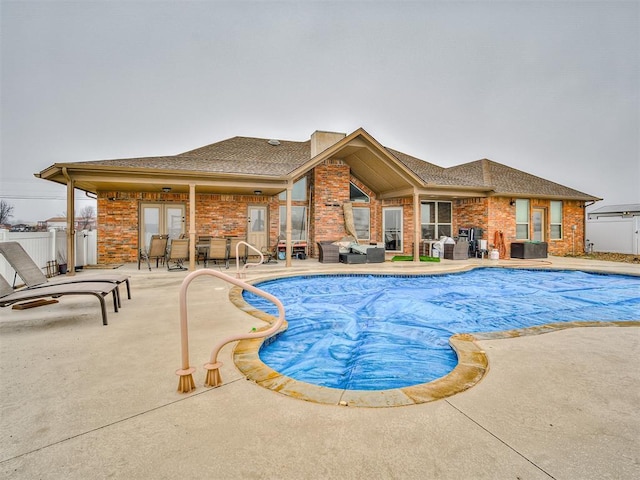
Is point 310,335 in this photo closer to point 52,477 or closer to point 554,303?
point 52,477

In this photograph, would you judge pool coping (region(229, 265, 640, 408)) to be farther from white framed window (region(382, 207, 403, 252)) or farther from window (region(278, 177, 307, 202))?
white framed window (region(382, 207, 403, 252))

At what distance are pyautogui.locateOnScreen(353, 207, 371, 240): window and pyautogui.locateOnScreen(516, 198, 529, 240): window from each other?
6.51m

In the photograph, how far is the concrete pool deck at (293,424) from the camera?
1540 mm

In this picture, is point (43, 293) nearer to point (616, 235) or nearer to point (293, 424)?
point (293, 424)

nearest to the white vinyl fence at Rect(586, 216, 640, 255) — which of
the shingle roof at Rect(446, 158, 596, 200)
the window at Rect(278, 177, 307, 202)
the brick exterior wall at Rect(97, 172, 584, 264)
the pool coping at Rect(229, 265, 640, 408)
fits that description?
the brick exterior wall at Rect(97, 172, 584, 264)

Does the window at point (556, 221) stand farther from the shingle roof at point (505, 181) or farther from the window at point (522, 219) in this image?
the window at point (522, 219)

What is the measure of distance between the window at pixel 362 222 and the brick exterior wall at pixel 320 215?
0.22m

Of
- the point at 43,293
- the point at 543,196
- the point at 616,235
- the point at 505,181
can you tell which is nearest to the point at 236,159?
the point at 43,293

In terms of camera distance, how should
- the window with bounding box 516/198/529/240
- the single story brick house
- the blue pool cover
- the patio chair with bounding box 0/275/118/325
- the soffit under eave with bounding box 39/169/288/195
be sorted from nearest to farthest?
the blue pool cover, the patio chair with bounding box 0/275/118/325, the soffit under eave with bounding box 39/169/288/195, the single story brick house, the window with bounding box 516/198/529/240

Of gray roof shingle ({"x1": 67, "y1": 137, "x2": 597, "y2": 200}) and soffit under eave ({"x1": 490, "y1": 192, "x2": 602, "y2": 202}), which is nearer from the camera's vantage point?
gray roof shingle ({"x1": 67, "y1": 137, "x2": 597, "y2": 200})

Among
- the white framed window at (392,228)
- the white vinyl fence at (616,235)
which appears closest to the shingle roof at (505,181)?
the white vinyl fence at (616,235)

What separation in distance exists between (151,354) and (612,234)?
794 inches

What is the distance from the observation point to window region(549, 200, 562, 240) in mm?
14109

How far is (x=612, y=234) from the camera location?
15.2m
